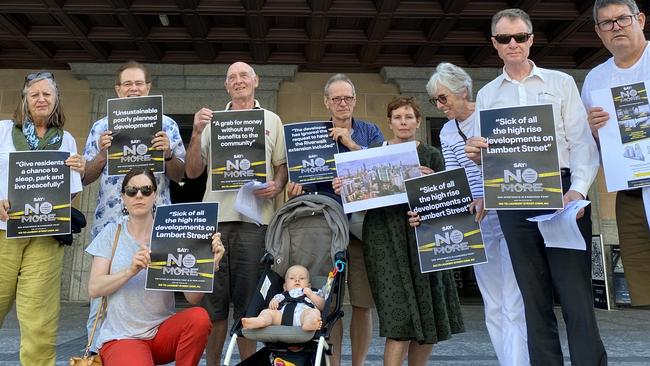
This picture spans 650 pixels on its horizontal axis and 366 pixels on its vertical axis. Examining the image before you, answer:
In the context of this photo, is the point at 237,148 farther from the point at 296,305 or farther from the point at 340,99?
the point at 296,305

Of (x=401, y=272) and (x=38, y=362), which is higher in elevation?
(x=401, y=272)

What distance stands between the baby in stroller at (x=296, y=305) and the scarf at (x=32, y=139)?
1.65 m

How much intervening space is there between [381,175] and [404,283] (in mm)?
661

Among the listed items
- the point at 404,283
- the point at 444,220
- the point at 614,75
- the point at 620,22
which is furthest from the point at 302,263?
the point at 620,22

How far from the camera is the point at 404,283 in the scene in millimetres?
2789

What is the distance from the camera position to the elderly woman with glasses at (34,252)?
272cm

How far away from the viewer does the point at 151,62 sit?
895 centimetres

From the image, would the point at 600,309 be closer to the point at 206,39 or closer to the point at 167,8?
the point at 206,39

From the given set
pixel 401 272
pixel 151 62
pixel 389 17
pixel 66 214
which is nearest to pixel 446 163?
pixel 401 272

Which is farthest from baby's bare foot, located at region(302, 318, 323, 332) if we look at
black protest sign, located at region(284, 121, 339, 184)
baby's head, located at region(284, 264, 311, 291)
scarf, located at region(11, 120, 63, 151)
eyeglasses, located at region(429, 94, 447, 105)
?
scarf, located at region(11, 120, 63, 151)

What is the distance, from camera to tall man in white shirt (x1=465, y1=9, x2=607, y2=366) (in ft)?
7.68

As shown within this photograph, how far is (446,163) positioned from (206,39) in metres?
6.01

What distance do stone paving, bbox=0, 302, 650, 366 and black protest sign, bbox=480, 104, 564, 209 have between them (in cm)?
197

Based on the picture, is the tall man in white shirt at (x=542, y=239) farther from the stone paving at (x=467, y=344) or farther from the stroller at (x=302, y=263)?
the stone paving at (x=467, y=344)
